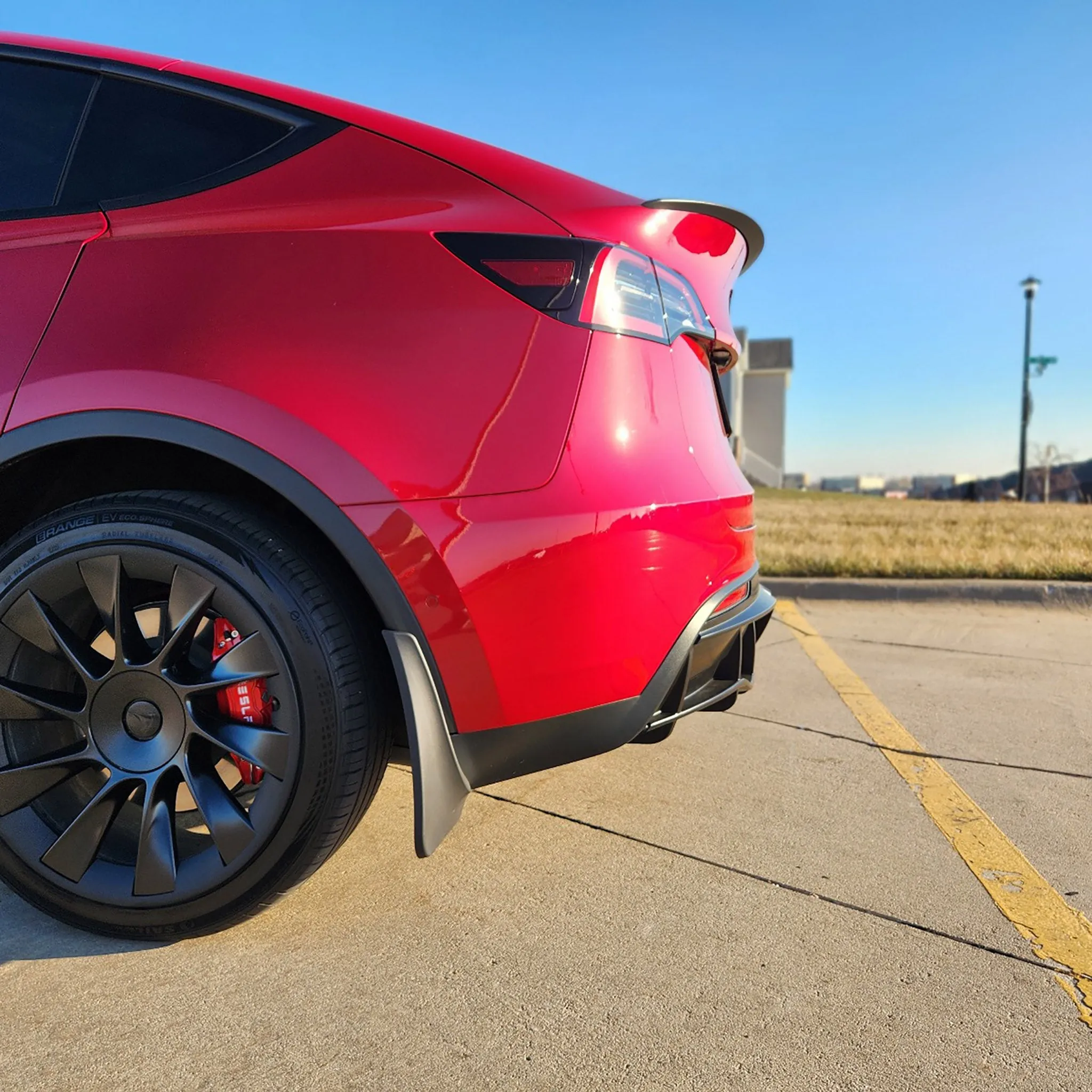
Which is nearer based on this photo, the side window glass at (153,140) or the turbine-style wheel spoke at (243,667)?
the turbine-style wheel spoke at (243,667)

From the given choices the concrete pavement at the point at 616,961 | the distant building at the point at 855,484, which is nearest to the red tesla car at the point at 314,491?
the concrete pavement at the point at 616,961

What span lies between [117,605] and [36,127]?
1.13 meters

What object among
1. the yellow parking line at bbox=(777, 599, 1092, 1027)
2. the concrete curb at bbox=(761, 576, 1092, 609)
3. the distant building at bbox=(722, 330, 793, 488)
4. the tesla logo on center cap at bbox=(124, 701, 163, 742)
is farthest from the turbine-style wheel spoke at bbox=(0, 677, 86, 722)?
the distant building at bbox=(722, 330, 793, 488)

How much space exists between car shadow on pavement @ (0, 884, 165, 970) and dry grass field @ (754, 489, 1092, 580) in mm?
5256

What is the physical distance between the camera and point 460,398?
1.57 meters

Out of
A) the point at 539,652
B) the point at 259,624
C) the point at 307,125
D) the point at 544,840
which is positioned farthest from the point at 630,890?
the point at 307,125

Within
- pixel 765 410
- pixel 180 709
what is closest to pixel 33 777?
pixel 180 709

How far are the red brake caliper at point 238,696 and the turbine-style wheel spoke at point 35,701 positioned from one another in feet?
0.90

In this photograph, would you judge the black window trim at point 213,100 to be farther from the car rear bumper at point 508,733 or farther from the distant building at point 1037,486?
the distant building at point 1037,486

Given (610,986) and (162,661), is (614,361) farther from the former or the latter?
(610,986)

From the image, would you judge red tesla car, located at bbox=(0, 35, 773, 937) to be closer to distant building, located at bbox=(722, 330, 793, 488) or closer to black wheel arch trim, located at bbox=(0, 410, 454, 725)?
black wheel arch trim, located at bbox=(0, 410, 454, 725)

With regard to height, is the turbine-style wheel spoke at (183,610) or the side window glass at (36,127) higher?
the side window glass at (36,127)

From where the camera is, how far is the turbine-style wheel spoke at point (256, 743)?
163 cm

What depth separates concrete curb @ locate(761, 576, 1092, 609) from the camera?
5465mm
